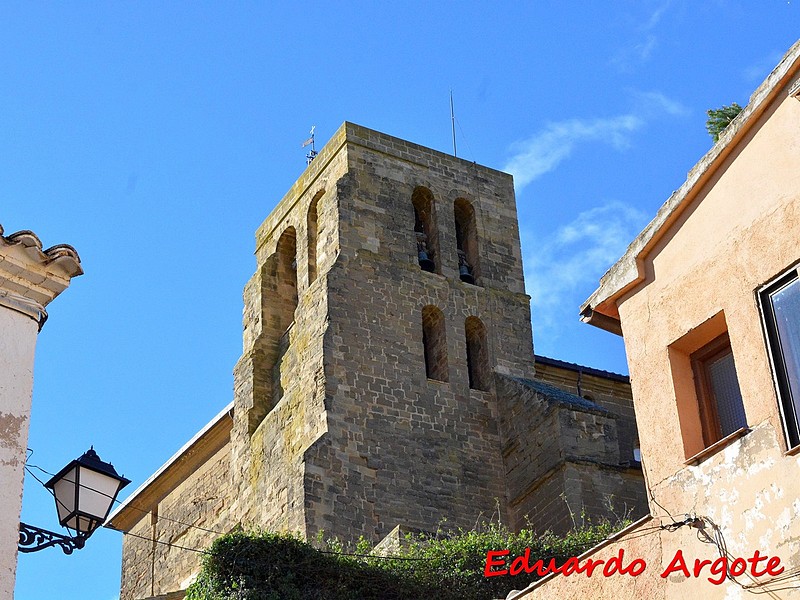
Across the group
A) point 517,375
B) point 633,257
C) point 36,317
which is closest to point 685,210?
point 633,257

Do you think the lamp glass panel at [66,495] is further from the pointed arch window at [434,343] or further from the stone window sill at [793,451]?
the pointed arch window at [434,343]

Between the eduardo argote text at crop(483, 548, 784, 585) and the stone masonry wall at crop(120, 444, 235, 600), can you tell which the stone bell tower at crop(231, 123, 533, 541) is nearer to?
the stone masonry wall at crop(120, 444, 235, 600)

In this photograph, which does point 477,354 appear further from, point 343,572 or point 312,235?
point 343,572

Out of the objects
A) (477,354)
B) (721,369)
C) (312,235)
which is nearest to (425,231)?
(312,235)

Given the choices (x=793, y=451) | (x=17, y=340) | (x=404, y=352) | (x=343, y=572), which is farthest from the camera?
(x=404, y=352)

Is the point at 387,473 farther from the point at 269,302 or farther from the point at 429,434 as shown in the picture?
the point at 269,302

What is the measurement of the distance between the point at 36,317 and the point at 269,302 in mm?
16439

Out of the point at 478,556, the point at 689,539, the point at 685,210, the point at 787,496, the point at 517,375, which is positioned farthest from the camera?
the point at 517,375

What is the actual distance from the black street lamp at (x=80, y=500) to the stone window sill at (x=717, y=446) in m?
3.79

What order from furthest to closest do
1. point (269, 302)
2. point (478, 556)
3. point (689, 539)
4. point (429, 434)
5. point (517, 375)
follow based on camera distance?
point (269, 302) → point (517, 375) → point (429, 434) → point (478, 556) → point (689, 539)

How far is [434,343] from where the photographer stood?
82.2 feet

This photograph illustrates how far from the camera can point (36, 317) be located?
10281 mm

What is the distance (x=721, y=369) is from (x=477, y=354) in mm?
15119

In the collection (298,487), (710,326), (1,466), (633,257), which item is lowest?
(1,466)
